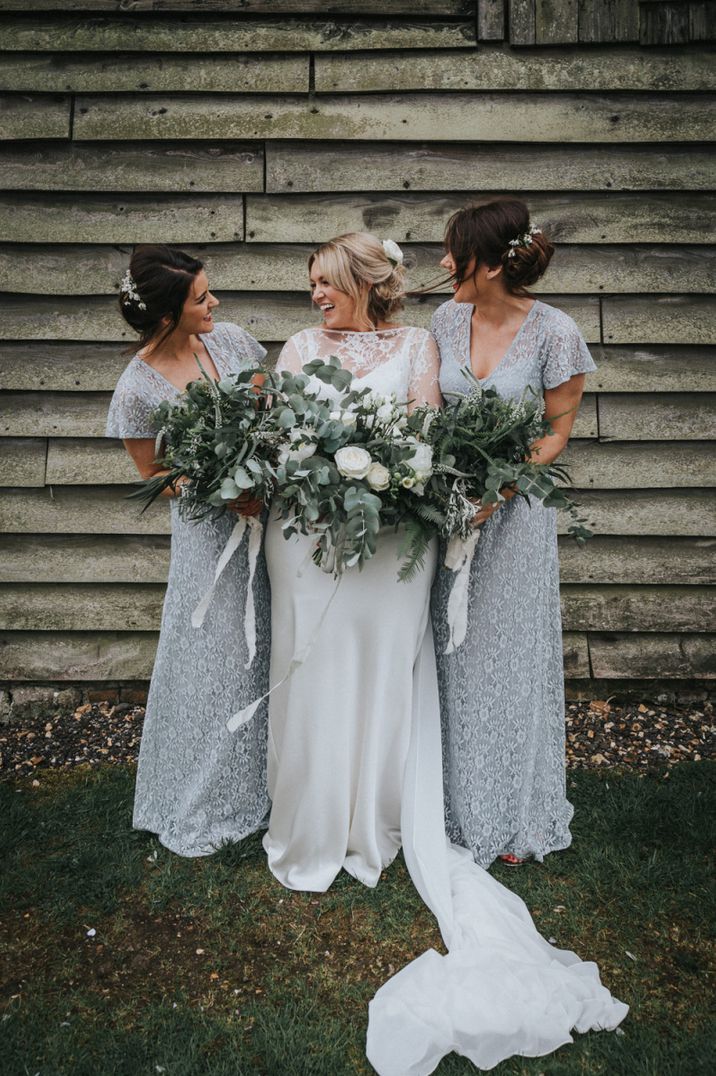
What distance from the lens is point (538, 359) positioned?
283 centimetres

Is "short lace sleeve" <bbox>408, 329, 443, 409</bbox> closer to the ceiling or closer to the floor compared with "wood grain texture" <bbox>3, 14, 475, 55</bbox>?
closer to the floor

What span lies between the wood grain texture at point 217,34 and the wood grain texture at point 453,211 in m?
0.65

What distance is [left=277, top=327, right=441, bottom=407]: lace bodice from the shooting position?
9.19 feet

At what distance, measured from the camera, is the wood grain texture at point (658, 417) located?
4.10 meters

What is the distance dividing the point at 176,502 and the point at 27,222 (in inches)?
77.6

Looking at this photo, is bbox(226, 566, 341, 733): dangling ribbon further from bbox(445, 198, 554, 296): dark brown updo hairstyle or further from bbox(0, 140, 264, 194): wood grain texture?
bbox(0, 140, 264, 194): wood grain texture

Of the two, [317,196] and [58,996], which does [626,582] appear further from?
[58,996]

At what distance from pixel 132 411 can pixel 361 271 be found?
0.92 metres

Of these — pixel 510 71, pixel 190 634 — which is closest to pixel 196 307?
pixel 190 634

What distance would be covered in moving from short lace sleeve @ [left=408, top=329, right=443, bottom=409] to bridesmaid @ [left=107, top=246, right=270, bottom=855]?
596mm

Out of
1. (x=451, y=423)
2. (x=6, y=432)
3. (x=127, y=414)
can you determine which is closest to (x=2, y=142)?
(x=6, y=432)

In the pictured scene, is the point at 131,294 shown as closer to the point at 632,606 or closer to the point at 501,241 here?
the point at 501,241

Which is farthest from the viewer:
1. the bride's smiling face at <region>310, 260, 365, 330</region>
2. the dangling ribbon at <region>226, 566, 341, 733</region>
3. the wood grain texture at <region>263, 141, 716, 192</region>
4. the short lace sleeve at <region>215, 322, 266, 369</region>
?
the wood grain texture at <region>263, 141, 716, 192</region>

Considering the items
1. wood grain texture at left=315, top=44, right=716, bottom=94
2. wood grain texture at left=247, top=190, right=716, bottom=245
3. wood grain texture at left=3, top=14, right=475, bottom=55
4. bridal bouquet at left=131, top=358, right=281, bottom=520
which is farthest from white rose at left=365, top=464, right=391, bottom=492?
wood grain texture at left=3, top=14, right=475, bottom=55
